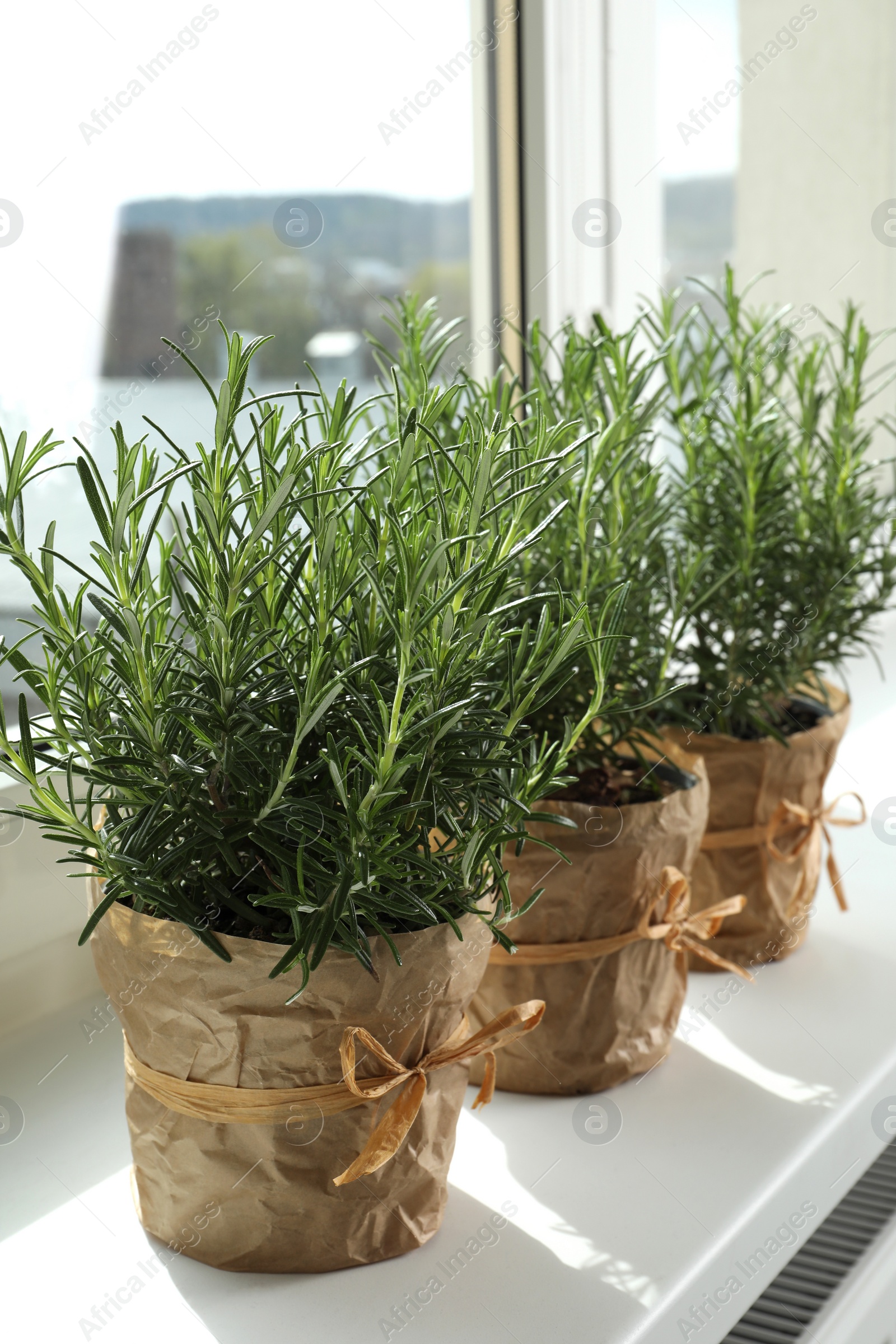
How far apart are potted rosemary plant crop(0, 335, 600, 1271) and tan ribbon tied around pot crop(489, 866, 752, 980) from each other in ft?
0.42

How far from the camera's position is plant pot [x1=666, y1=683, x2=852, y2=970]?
32.8 inches

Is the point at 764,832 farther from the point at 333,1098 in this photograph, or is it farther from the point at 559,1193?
the point at 333,1098

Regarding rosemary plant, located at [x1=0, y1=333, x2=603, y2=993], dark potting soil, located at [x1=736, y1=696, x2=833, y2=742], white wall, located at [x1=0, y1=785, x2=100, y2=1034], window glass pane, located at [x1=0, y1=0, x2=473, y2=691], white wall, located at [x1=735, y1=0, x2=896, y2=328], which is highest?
white wall, located at [x1=735, y1=0, x2=896, y2=328]

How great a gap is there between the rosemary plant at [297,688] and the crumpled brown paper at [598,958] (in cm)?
13

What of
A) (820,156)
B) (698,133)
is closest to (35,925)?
(698,133)

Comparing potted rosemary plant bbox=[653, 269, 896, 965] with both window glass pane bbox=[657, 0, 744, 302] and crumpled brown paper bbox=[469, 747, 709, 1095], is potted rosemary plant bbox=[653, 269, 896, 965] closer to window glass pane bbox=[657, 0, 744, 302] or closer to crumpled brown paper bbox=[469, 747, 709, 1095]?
crumpled brown paper bbox=[469, 747, 709, 1095]

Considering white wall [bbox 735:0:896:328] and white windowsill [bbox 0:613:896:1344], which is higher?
white wall [bbox 735:0:896:328]

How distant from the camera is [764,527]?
82 cm

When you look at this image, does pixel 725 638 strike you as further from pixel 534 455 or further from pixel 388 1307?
pixel 388 1307

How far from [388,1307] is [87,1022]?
34 centimetres

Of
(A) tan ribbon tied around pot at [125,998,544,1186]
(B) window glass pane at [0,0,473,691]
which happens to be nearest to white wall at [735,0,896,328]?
(B) window glass pane at [0,0,473,691]

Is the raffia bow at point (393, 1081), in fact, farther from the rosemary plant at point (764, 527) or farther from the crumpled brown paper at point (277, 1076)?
the rosemary plant at point (764, 527)

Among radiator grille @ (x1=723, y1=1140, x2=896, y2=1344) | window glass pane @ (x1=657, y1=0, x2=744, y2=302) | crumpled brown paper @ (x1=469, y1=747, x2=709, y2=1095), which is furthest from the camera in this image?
window glass pane @ (x1=657, y1=0, x2=744, y2=302)

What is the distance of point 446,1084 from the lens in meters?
0.55
